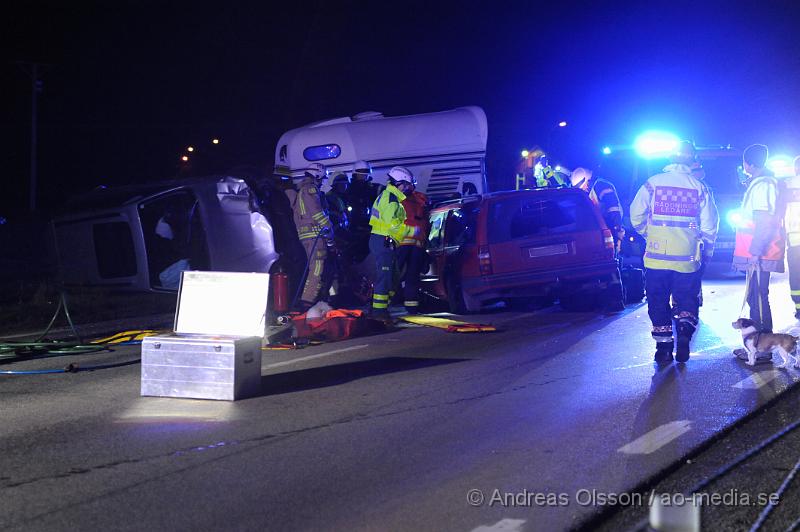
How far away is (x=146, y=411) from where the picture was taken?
639 cm

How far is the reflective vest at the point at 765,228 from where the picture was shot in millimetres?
8305

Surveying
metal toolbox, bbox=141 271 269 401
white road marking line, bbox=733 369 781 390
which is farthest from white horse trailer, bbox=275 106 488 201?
white road marking line, bbox=733 369 781 390

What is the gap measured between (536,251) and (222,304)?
5.83 metres

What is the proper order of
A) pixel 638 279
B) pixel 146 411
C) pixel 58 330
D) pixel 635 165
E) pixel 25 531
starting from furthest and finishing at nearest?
pixel 635 165
pixel 638 279
pixel 58 330
pixel 146 411
pixel 25 531

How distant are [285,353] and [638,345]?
370 centimetres

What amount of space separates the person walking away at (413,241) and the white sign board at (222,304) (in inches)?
201

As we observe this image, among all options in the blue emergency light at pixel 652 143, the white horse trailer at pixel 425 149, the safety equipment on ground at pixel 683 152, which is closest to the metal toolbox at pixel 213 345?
the safety equipment on ground at pixel 683 152

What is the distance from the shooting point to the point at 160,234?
1384 centimetres

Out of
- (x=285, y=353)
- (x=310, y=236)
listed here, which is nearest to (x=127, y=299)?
(x=310, y=236)

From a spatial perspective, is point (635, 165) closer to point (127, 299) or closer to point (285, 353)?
point (127, 299)

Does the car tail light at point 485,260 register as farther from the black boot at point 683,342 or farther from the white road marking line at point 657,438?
the white road marking line at point 657,438

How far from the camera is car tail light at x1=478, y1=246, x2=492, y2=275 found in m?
12.0

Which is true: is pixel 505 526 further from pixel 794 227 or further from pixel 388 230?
pixel 388 230

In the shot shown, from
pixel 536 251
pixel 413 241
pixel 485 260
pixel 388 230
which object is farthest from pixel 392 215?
pixel 536 251
